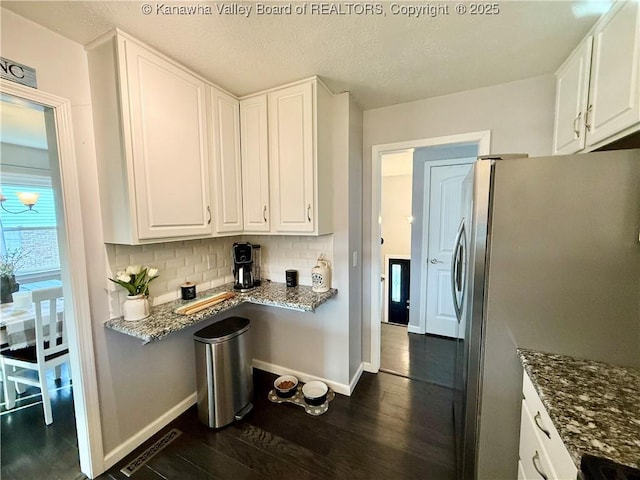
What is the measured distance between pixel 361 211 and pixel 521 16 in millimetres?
1546

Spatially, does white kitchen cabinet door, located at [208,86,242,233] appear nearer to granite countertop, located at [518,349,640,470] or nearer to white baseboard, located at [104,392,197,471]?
white baseboard, located at [104,392,197,471]

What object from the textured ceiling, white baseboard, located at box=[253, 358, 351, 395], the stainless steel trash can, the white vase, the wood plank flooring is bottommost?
the wood plank flooring

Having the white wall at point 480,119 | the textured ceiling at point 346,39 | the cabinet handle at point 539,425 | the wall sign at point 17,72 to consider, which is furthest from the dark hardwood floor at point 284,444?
the textured ceiling at point 346,39

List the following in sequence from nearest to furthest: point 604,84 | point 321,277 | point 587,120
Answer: point 604,84, point 587,120, point 321,277

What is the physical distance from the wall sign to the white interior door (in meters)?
3.40

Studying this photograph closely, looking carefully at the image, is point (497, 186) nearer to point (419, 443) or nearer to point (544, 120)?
point (544, 120)

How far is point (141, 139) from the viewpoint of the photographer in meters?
1.44

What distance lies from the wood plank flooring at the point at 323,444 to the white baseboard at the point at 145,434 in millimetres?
37

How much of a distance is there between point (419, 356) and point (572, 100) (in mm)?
2546

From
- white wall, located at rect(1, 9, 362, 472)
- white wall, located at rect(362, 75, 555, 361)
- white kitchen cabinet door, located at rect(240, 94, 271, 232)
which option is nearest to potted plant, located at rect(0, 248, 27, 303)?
white wall, located at rect(1, 9, 362, 472)

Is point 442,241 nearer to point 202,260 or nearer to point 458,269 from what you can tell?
point 458,269

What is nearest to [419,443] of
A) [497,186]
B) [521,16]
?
[497,186]

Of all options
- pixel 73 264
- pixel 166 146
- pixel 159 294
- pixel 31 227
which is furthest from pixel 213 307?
pixel 31 227

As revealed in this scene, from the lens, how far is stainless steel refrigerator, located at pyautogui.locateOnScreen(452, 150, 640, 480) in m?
1.00
